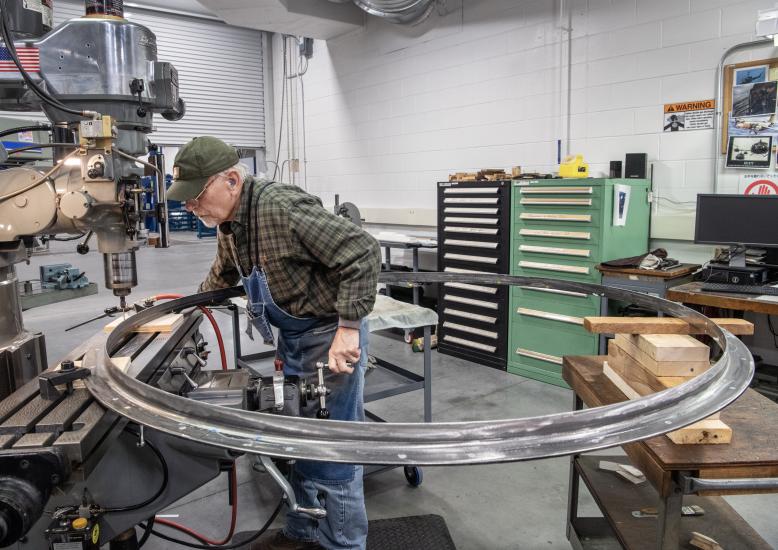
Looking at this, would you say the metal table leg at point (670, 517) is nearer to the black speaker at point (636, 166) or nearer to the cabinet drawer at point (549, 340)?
the cabinet drawer at point (549, 340)

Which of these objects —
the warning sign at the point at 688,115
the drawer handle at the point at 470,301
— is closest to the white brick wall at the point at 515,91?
the warning sign at the point at 688,115

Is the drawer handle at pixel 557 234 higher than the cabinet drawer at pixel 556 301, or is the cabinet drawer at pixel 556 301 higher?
the drawer handle at pixel 557 234

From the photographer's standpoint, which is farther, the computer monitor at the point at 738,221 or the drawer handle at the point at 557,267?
the drawer handle at the point at 557,267

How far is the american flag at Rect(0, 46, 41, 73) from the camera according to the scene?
1.12m

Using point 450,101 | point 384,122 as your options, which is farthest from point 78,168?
point 384,122

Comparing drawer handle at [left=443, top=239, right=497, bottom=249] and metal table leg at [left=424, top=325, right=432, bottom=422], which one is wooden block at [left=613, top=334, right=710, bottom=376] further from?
drawer handle at [left=443, top=239, right=497, bottom=249]

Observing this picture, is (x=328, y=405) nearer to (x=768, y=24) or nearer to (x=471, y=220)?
(x=471, y=220)

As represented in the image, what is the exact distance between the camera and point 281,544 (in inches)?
64.1

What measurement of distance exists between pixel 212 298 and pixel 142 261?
19.5 ft

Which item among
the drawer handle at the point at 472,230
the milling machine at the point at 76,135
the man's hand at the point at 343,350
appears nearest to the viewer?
the milling machine at the point at 76,135

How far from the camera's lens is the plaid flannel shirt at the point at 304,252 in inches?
49.4

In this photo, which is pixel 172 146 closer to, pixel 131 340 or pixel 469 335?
pixel 469 335

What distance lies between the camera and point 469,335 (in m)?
3.63

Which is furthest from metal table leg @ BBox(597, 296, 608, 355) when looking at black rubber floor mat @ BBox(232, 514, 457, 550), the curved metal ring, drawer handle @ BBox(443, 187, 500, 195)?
the curved metal ring
